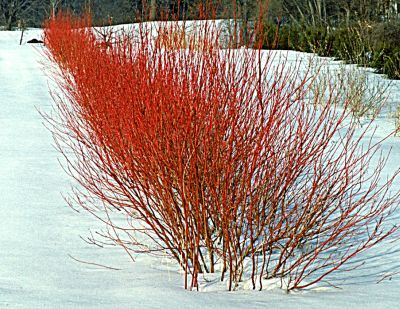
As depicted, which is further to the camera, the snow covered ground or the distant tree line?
the distant tree line

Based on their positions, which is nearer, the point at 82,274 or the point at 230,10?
the point at 82,274

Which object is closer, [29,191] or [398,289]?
[398,289]

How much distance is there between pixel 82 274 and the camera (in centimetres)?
365

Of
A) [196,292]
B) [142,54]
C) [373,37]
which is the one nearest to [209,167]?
[196,292]

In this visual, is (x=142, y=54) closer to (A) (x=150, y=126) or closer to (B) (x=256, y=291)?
(A) (x=150, y=126)

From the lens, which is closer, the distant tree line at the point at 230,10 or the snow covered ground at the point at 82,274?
the snow covered ground at the point at 82,274

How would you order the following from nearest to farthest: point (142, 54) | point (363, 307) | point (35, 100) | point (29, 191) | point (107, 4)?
point (363, 307) → point (142, 54) → point (29, 191) → point (35, 100) → point (107, 4)

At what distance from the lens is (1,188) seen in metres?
5.47

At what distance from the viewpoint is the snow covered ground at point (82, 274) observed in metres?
3.24

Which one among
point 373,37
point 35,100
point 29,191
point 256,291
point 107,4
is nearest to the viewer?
point 256,291

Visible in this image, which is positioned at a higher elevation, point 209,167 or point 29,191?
point 209,167

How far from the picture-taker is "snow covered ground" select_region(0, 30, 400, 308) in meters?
3.24

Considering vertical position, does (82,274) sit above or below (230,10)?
below

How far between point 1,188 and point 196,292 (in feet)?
8.49
